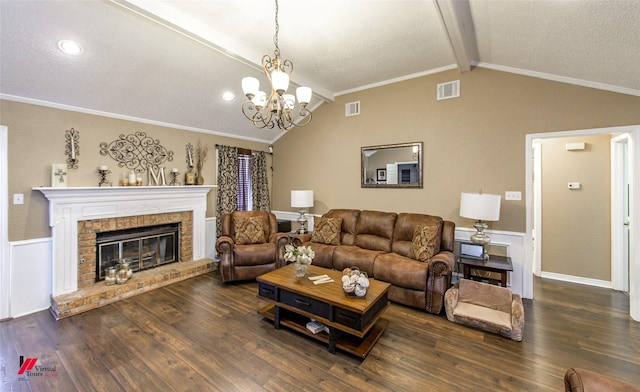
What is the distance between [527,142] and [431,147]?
1.16m

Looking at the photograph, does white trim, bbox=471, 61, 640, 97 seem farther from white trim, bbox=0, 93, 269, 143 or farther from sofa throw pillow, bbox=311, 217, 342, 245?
white trim, bbox=0, 93, 269, 143

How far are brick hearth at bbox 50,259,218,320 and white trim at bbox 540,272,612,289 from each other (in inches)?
214

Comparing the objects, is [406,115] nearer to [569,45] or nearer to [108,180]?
[569,45]

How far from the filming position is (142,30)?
8.98ft

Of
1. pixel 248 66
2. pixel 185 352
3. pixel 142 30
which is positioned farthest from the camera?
pixel 248 66

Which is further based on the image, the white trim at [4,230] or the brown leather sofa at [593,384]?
the white trim at [4,230]

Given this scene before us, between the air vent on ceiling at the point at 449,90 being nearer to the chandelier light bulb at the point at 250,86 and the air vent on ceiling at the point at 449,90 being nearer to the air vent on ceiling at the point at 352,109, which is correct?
the air vent on ceiling at the point at 352,109

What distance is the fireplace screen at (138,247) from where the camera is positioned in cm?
374

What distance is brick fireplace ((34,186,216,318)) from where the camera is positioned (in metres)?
3.20

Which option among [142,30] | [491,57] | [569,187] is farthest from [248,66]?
[569,187]

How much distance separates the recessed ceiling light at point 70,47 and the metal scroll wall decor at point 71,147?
1083mm

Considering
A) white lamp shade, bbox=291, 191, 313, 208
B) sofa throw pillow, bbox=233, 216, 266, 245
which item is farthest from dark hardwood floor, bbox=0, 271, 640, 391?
white lamp shade, bbox=291, 191, 313, 208

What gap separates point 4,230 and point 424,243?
489cm

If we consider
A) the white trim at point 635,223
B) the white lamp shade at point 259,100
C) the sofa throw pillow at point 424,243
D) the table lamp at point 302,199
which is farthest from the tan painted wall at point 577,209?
the white lamp shade at point 259,100
